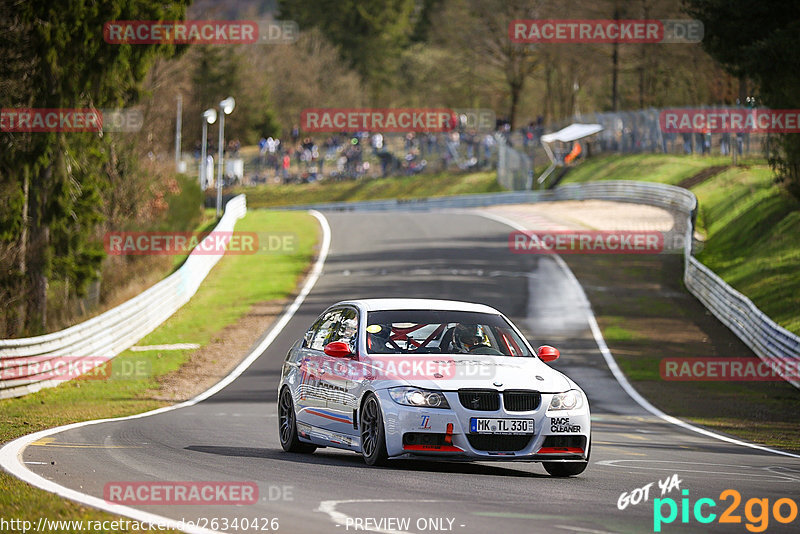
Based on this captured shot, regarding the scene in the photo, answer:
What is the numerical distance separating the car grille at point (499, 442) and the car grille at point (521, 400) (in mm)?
226

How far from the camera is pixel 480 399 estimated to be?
398 inches

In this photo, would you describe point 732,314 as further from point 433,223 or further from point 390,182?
point 390,182

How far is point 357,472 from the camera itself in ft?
32.9

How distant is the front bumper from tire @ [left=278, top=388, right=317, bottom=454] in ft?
7.01

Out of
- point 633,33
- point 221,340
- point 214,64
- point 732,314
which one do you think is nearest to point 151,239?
point 221,340

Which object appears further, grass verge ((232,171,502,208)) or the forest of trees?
grass verge ((232,171,502,208))

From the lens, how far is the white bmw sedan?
10.1m

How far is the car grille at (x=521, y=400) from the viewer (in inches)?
400

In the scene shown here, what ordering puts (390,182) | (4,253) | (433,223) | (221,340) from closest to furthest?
(221,340), (4,253), (433,223), (390,182)

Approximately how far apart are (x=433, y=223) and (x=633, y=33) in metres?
23.3
